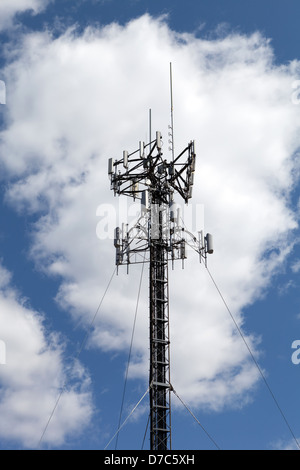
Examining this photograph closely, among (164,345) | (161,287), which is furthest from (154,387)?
→ (161,287)

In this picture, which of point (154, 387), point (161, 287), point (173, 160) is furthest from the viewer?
point (173, 160)

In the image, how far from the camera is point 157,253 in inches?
1738

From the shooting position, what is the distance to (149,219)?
147ft

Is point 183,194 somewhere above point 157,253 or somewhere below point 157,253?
above

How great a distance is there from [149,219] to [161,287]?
5138 mm


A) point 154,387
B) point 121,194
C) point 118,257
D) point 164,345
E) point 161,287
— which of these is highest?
point 121,194
